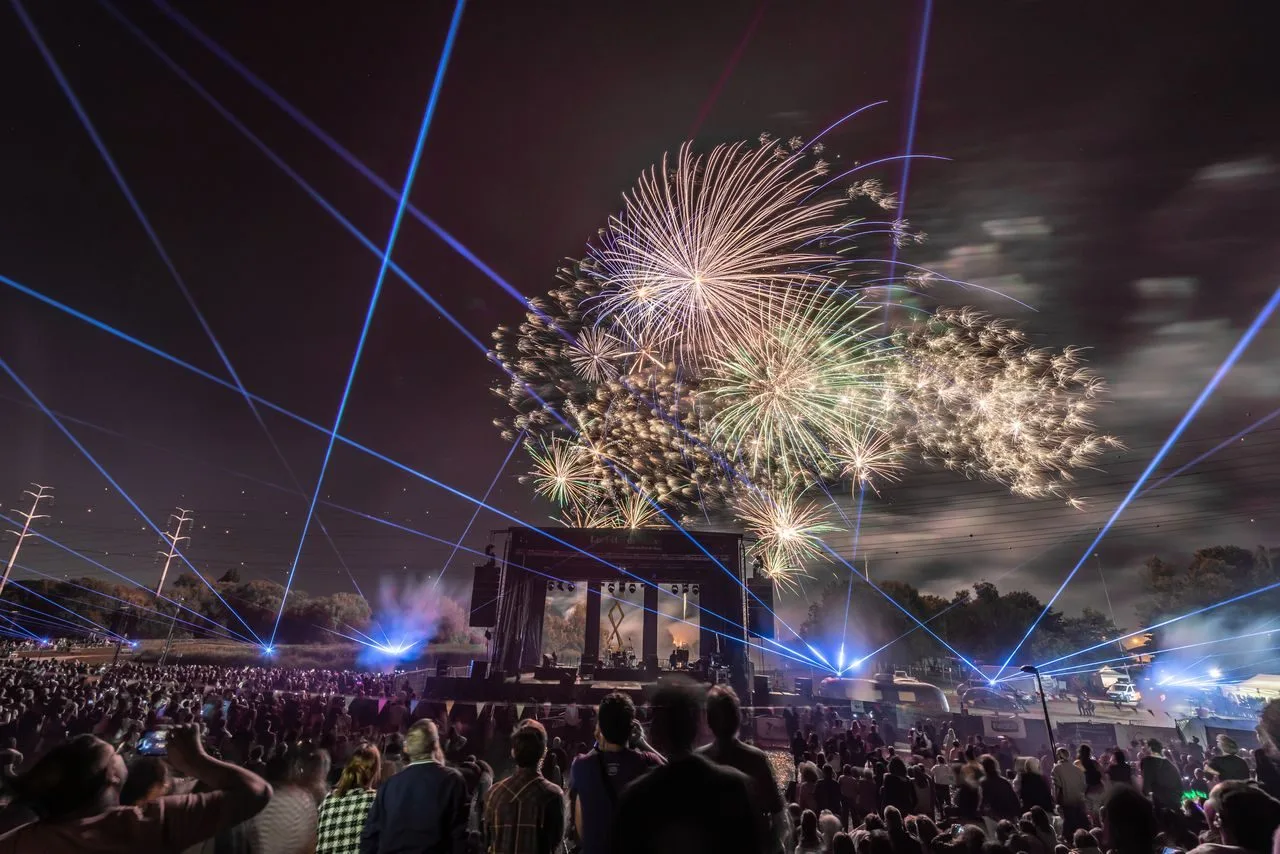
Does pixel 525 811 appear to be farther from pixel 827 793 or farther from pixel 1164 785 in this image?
pixel 1164 785

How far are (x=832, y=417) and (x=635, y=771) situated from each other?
15812 mm

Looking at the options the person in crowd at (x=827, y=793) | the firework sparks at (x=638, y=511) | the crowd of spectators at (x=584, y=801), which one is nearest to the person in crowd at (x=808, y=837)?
the crowd of spectators at (x=584, y=801)

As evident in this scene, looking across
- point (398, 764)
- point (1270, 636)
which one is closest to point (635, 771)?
point (398, 764)

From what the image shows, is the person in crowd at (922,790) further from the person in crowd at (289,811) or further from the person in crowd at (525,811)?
the person in crowd at (289,811)

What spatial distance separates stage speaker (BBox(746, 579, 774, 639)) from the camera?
26.7 m

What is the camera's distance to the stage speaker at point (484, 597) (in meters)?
27.1

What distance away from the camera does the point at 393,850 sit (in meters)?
3.44

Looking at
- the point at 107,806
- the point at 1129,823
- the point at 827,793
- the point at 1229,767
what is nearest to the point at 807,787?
the point at 827,793

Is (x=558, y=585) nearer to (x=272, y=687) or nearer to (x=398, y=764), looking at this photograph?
(x=272, y=687)

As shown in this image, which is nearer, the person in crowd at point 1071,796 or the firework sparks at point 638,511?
the person in crowd at point 1071,796

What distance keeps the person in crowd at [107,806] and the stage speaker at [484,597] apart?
25.5m

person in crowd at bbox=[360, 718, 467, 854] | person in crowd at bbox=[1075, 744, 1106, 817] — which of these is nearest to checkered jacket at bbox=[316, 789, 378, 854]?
person in crowd at bbox=[360, 718, 467, 854]

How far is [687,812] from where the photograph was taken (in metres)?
2.09

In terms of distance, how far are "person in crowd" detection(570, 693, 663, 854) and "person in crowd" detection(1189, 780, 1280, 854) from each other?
3.05m
